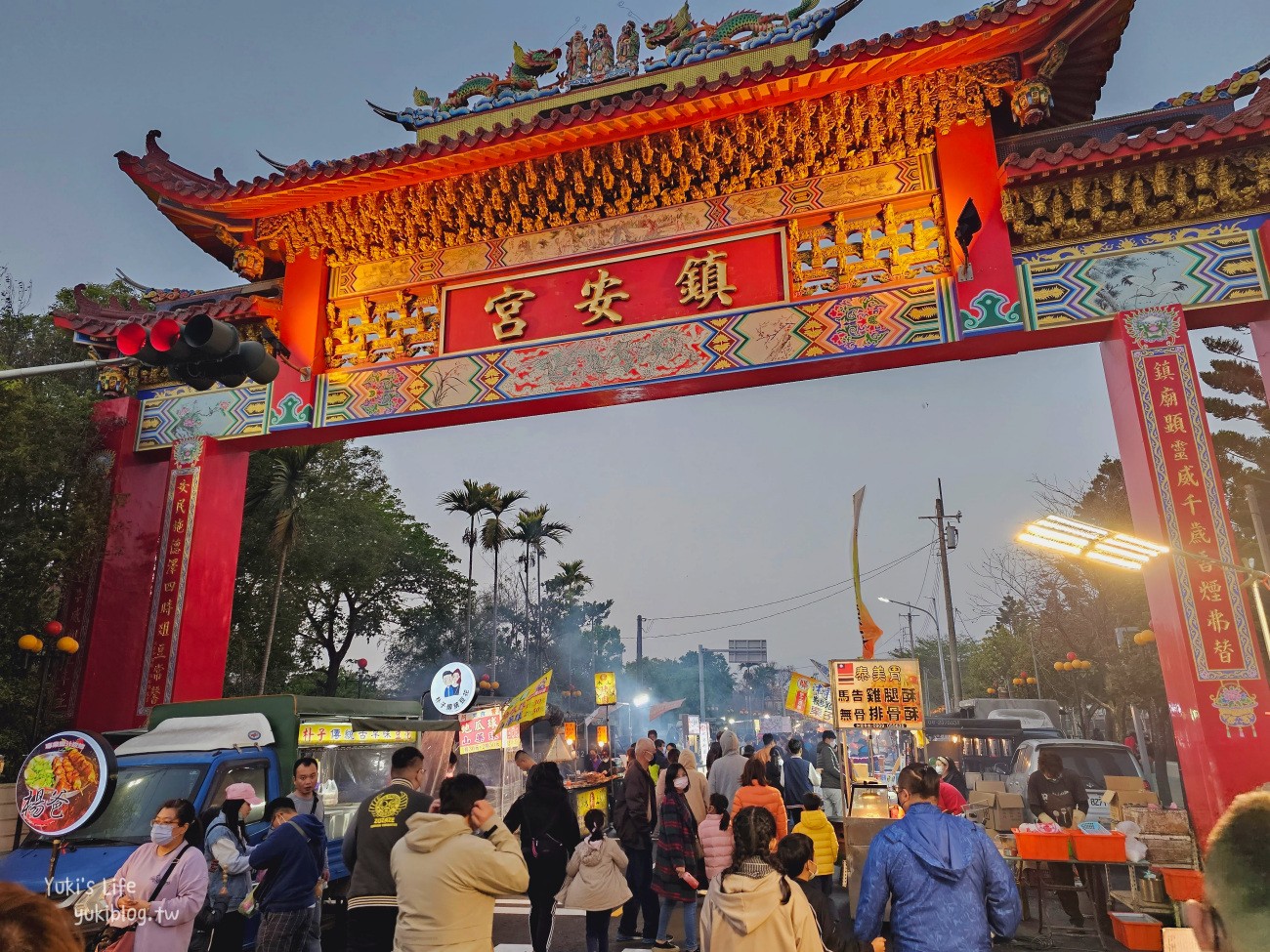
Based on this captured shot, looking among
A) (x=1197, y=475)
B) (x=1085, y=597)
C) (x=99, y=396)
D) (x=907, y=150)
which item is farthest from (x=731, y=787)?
(x=1085, y=597)

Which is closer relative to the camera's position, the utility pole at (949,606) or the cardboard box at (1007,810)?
the cardboard box at (1007,810)

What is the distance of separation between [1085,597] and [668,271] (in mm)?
27638

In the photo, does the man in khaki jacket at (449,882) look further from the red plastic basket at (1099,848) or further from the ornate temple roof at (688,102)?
the ornate temple roof at (688,102)

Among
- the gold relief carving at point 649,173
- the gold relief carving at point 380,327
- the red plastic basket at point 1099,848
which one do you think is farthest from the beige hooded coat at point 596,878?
the gold relief carving at point 649,173

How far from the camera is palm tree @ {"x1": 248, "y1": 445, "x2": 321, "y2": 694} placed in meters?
21.1

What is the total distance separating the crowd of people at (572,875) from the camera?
362cm

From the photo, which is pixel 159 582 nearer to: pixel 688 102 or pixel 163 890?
pixel 163 890

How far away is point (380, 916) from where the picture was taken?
4.84 metres

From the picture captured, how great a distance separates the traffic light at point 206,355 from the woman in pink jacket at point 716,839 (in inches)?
187

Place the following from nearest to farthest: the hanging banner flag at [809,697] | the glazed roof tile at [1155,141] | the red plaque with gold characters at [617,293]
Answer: the glazed roof tile at [1155,141] → the red plaque with gold characters at [617,293] → the hanging banner flag at [809,697]

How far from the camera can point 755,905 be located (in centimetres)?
367

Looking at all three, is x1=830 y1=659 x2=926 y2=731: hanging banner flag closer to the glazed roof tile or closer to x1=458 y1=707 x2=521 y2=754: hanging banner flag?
the glazed roof tile

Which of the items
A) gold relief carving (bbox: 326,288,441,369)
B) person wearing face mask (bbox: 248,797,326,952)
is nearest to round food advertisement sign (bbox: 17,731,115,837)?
person wearing face mask (bbox: 248,797,326,952)

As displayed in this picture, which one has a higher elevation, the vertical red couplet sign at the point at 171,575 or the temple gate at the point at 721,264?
the temple gate at the point at 721,264
